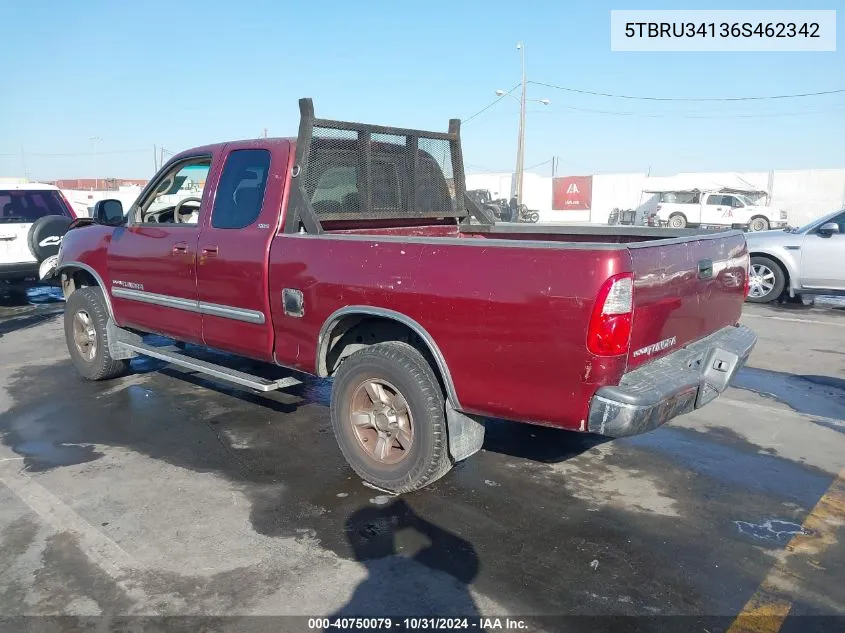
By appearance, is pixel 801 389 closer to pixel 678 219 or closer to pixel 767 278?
pixel 767 278

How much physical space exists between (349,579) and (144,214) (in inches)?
150

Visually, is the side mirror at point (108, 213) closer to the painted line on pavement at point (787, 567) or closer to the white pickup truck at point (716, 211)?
the painted line on pavement at point (787, 567)

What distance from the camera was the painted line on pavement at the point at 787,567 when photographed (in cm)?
274

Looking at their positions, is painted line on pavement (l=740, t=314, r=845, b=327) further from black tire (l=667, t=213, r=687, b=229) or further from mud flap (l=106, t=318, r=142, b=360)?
black tire (l=667, t=213, r=687, b=229)

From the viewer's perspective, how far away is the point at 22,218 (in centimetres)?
1059

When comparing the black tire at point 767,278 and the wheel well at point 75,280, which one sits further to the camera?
the black tire at point 767,278

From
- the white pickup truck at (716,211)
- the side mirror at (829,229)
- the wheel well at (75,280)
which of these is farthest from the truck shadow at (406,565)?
the white pickup truck at (716,211)

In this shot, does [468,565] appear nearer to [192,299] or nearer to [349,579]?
[349,579]

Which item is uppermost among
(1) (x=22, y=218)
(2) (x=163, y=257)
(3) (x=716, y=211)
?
(3) (x=716, y=211)

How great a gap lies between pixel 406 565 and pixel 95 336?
4.28 metres

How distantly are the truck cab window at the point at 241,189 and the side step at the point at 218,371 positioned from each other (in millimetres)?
1016

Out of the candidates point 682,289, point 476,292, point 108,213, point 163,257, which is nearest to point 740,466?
point 682,289

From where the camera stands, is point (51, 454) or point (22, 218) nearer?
point (51, 454)

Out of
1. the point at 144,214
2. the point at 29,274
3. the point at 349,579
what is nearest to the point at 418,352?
the point at 349,579
